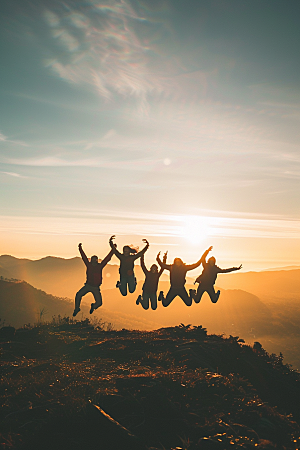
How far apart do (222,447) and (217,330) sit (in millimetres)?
100176

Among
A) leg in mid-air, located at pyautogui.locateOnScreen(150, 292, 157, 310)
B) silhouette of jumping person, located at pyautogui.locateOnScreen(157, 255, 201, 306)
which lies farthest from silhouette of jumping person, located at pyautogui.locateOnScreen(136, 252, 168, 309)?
silhouette of jumping person, located at pyautogui.locateOnScreen(157, 255, 201, 306)

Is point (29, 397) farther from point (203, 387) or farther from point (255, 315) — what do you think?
point (255, 315)

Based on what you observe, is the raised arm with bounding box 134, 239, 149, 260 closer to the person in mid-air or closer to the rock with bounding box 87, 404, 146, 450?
the person in mid-air

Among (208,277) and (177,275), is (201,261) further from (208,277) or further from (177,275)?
(177,275)

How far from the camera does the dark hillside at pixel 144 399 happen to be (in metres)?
6.36

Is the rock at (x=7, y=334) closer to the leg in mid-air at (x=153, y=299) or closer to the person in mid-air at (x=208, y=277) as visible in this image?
the leg in mid-air at (x=153, y=299)

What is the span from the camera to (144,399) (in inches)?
308

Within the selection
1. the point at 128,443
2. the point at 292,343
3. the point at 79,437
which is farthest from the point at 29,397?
the point at 292,343

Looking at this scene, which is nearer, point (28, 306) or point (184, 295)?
point (184, 295)

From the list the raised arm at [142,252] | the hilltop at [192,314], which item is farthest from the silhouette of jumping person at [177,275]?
the hilltop at [192,314]

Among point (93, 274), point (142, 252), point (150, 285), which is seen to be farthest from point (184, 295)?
point (93, 274)

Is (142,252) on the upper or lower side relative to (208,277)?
upper

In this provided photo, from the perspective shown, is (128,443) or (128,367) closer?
(128,443)

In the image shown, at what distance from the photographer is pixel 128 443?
20.3 ft
